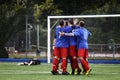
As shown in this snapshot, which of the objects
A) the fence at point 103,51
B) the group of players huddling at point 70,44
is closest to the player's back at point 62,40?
the group of players huddling at point 70,44

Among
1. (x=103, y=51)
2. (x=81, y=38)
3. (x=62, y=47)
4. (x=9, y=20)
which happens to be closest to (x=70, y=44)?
(x=62, y=47)

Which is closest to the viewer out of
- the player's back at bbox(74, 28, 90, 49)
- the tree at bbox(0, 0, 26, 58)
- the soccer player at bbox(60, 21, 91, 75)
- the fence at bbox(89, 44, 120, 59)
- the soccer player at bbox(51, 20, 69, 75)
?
the soccer player at bbox(60, 21, 91, 75)

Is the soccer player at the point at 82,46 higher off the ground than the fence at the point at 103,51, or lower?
higher

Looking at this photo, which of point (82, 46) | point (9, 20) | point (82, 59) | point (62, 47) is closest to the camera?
point (82, 59)

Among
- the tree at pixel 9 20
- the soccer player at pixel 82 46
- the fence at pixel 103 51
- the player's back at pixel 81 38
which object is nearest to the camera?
the soccer player at pixel 82 46

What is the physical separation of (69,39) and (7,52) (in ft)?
56.4

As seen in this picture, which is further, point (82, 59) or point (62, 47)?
point (62, 47)

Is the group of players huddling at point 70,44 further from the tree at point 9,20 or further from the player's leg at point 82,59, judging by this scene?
the tree at point 9,20

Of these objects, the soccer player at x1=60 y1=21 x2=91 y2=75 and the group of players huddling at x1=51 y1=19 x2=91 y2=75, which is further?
the group of players huddling at x1=51 y1=19 x2=91 y2=75

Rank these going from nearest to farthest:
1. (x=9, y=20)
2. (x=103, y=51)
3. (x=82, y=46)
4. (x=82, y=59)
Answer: (x=82, y=59)
(x=82, y=46)
(x=103, y=51)
(x=9, y=20)

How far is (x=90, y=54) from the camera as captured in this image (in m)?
31.0

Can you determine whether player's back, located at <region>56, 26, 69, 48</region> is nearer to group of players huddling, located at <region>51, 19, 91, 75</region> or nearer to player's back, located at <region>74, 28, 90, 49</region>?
group of players huddling, located at <region>51, 19, 91, 75</region>

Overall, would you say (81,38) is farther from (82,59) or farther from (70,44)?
(82,59)

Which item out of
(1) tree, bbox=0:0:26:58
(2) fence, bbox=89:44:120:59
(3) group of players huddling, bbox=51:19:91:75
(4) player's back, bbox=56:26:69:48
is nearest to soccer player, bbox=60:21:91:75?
(3) group of players huddling, bbox=51:19:91:75
